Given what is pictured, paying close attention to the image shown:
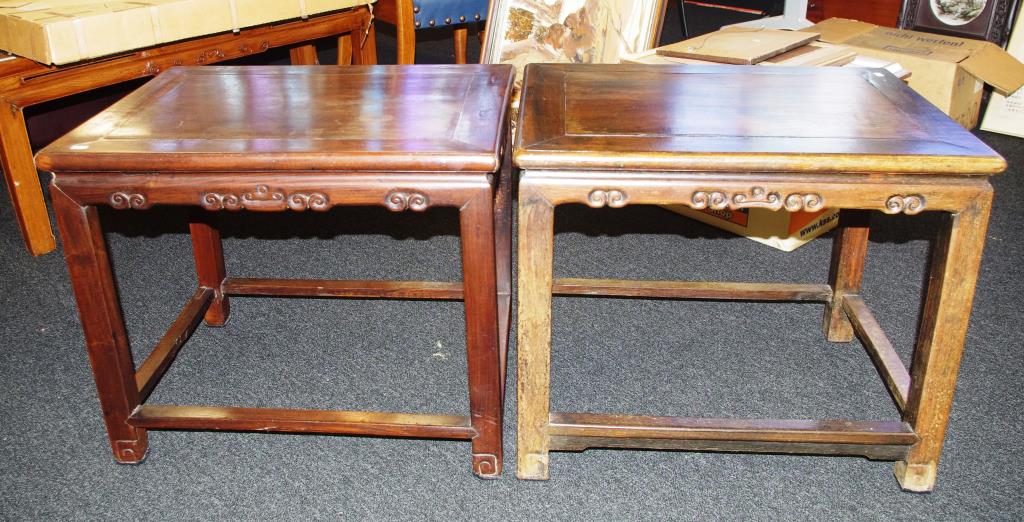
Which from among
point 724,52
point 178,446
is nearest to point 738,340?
point 724,52

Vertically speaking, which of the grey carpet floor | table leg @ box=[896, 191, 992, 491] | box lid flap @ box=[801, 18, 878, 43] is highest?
box lid flap @ box=[801, 18, 878, 43]

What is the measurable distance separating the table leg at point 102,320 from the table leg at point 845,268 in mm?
1284

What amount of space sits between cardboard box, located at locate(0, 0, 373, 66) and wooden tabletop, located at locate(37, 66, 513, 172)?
0.55m

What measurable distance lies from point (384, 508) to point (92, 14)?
136cm


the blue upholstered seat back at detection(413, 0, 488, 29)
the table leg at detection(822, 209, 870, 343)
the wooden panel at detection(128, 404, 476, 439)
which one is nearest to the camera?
the wooden panel at detection(128, 404, 476, 439)

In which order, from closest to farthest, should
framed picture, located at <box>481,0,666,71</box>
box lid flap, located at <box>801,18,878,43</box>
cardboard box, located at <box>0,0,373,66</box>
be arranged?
cardboard box, located at <box>0,0,373,66</box> → framed picture, located at <box>481,0,666,71</box> → box lid flap, located at <box>801,18,878,43</box>

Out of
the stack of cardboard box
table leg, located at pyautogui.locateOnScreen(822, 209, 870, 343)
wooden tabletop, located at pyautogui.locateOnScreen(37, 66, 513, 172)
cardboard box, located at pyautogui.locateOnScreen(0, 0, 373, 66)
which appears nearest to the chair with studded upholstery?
cardboard box, located at pyautogui.locateOnScreen(0, 0, 373, 66)

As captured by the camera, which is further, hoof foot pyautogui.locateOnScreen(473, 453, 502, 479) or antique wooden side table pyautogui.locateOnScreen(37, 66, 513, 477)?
hoof foot pyautogui.locateOnScreen(473, 453, 502, 479)

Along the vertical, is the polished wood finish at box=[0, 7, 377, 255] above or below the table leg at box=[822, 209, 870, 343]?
above

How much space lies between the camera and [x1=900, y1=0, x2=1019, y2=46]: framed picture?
9.33ft

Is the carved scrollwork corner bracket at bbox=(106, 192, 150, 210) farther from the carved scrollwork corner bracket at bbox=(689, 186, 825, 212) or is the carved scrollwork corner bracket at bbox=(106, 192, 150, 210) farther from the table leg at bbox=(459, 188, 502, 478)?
the carved scrollwork corner bracket at bbox=(689, 186, 825, 212)

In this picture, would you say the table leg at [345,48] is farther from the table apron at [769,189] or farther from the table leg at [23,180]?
the table apron at [769,189]

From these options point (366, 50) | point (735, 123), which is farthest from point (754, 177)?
point (366, 50)

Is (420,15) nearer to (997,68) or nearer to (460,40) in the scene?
(460,40)
